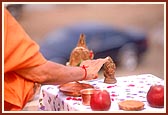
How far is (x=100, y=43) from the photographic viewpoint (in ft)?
5.82

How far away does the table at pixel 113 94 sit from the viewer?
148 cm

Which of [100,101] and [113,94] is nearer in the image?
[100,101]

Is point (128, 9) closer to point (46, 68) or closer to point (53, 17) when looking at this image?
point (53, 17)

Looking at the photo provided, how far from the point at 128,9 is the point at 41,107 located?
63 cm

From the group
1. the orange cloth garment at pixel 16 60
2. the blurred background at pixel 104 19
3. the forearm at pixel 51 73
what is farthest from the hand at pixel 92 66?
the orange cloth garment at pixel 16 60

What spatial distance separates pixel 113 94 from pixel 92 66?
0.14 metres

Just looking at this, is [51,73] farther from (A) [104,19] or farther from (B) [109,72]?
(B) [109,72]

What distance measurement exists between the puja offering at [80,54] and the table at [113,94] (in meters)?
0.14

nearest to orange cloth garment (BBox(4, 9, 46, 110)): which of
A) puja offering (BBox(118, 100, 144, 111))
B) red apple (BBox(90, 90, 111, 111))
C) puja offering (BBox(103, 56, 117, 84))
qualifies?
red apple (BBox(90, 90, 111, 111))

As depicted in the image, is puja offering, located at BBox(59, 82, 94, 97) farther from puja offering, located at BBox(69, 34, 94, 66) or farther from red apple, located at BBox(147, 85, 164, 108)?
red apple, located at BBox(147, 85, 164, 108)

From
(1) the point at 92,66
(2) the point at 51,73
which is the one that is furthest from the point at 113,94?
(2) the point at 51,73

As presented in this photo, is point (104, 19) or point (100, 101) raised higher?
point (104, 19)

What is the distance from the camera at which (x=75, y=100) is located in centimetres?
153

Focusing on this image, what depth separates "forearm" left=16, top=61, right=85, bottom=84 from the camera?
128cm
